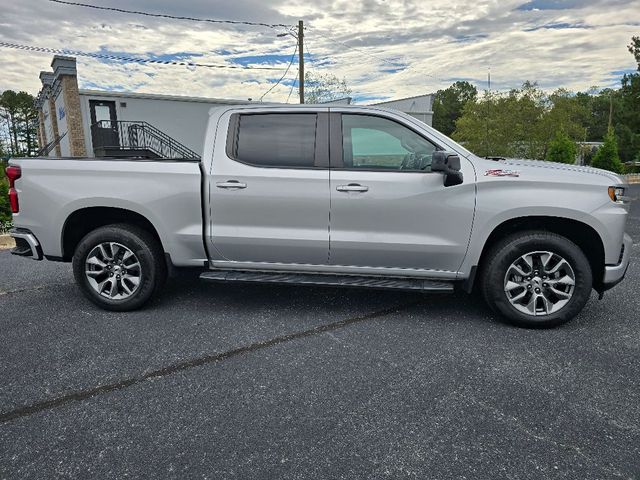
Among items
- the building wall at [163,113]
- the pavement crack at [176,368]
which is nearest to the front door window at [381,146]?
the pavement crack at [176,368]

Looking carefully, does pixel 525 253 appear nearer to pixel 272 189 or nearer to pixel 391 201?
pixel 391 201

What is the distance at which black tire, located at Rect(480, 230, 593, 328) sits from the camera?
3.58 meters

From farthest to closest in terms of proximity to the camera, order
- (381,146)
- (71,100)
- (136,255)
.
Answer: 1. (71,100)
2. (136,255)
3. (381,146)

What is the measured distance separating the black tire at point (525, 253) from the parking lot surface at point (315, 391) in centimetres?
14

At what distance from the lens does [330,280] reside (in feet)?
12.5

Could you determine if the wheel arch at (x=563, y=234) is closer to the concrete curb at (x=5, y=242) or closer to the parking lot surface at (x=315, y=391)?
the parking lot surface at (x=315, y=391)

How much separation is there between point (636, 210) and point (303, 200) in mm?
11594

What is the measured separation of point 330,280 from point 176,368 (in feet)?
4.79

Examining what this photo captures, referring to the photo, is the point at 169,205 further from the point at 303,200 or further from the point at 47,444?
the point at 47,444

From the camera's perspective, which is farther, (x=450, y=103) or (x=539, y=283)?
(x=450, y=103)

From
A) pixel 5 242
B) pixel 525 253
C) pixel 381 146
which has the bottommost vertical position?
pixel 5 242

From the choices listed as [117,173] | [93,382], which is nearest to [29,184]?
[117,173]

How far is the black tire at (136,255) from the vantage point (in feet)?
13.1

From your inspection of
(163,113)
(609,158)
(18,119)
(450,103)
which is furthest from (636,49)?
(18,119)
